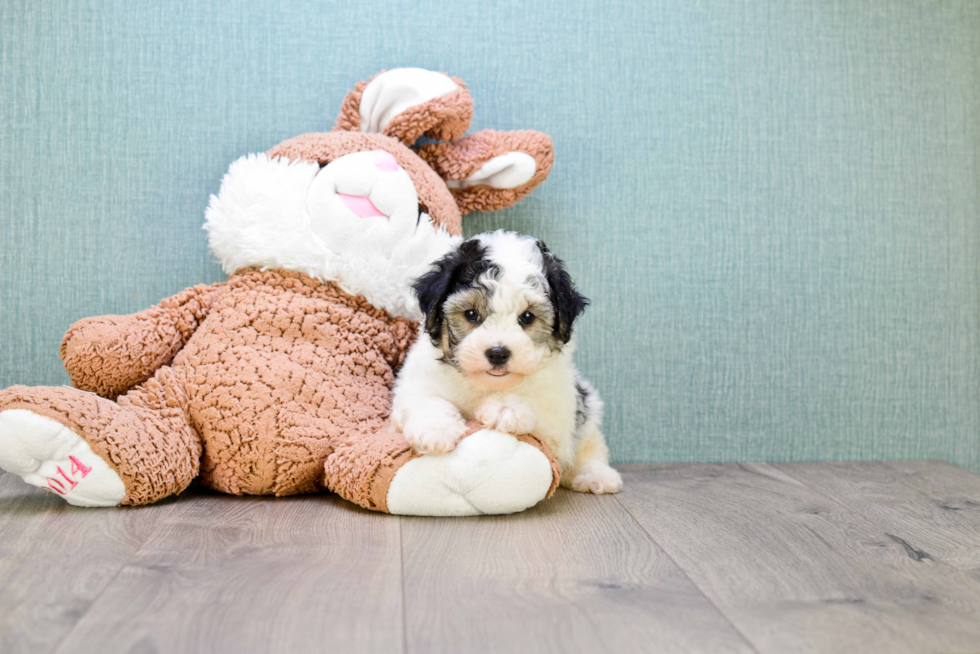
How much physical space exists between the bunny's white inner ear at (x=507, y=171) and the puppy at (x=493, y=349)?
40 centimetres

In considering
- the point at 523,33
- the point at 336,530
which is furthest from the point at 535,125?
the point at 336,530

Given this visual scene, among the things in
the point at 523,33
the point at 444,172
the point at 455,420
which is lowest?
the point at 455,420

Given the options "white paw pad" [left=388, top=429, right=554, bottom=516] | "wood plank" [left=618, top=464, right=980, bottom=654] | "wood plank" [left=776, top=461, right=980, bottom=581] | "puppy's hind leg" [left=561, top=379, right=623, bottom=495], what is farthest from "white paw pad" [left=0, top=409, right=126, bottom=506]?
"wood plank" [left=776, top=461, right=980, bottom=581]

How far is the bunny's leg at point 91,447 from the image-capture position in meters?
1.48

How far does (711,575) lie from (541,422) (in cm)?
53

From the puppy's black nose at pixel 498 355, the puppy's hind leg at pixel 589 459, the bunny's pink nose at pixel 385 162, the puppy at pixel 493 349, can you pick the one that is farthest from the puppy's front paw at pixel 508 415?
the bunny's pink nose at pixel 385 162

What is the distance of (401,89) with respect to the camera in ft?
6.56

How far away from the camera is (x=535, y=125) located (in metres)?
2.27

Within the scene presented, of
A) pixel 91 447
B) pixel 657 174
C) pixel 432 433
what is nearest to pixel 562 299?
pixel 432 433

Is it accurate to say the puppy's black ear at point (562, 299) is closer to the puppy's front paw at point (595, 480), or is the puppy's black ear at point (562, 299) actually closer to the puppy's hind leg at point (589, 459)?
the puppy's hind leg at point (589, 459)

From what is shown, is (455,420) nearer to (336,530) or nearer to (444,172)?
(336,530)

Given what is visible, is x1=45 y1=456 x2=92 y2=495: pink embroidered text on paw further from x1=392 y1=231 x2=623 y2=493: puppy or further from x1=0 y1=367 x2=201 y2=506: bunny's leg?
x1=392 y1=231 x2=623 y2=493: puppy

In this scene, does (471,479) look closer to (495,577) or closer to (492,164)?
(495,577)

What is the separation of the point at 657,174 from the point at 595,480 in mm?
996
